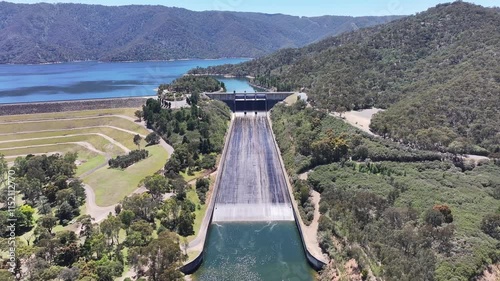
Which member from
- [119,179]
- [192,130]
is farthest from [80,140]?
[119,179]

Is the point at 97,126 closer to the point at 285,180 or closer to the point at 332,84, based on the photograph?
the point at 285,180

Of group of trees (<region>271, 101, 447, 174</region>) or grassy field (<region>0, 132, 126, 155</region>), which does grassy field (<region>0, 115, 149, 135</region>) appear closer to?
grassy field (<region>0, 132, 126, 155</region>)

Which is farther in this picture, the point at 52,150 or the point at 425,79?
the point at 425,79

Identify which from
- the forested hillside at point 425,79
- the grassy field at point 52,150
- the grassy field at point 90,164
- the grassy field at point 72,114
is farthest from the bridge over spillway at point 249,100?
the grassy field at point 90,164

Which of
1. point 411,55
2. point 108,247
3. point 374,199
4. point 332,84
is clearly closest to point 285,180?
point 374,199

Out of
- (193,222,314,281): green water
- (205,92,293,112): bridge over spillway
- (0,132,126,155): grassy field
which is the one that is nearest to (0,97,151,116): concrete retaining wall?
(0,132,126,155): grassy field

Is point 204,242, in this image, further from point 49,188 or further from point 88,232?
point 49,188

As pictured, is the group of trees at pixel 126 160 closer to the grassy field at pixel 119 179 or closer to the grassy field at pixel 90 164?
the grassy field at pixel 119 179
